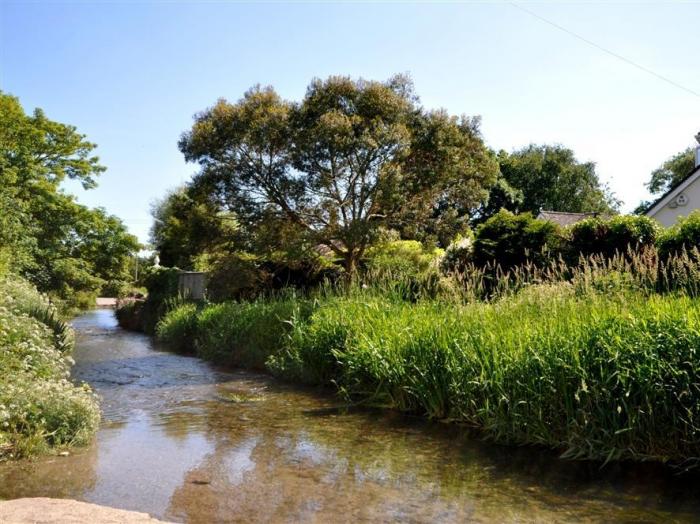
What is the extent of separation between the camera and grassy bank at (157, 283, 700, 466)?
5695 millimetres

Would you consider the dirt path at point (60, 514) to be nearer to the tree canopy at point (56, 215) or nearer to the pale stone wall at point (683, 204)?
the tree canopy at point (56, 215)

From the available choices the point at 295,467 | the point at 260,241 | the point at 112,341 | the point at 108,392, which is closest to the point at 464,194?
the point at 260,241

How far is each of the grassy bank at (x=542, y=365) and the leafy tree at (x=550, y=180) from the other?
37504 millimetres

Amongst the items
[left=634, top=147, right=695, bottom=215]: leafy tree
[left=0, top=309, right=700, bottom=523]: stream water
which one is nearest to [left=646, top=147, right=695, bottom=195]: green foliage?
[left=634, top=147, right=695, bottom=215]: leafy tree

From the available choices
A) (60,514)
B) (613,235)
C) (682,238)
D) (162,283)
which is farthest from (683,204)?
(60,514)

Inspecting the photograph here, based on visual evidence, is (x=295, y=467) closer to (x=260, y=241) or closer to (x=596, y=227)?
(x=596, y=227)

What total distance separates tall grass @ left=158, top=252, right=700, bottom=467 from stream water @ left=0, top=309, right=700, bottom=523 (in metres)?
0.31

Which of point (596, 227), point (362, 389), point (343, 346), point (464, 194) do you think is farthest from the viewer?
point (464, 194)

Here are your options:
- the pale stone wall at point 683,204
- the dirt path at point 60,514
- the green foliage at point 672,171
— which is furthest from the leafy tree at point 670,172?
the dirt path at point 60,514

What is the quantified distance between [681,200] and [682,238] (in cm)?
1259

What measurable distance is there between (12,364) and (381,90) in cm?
1054

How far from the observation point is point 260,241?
52.7ft

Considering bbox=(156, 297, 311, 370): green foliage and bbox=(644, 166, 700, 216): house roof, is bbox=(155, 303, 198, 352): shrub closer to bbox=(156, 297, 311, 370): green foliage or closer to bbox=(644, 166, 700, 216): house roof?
bbox=(156, 297, 311, 370): green foliage

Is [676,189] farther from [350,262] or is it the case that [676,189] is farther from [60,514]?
[60,514]
